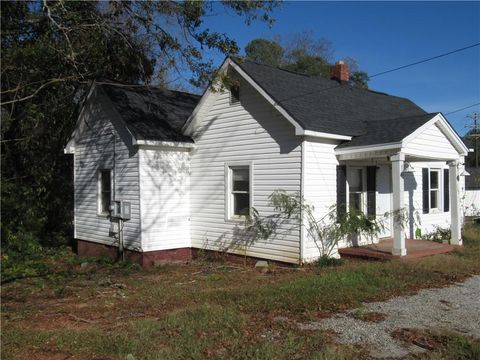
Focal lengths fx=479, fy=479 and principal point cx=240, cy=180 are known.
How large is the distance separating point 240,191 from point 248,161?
89 centimetres

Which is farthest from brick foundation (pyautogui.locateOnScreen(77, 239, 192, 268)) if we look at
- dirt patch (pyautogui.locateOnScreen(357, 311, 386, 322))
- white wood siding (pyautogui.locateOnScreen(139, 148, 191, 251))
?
dirt patch (pyautogui.locateOnScreen(357, 311, 386, 322))

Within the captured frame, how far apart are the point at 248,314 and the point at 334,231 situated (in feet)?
15.7

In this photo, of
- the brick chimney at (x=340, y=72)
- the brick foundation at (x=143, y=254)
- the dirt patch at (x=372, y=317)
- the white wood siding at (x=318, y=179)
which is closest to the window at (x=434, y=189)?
the brick chimney at (x=340, y=72)

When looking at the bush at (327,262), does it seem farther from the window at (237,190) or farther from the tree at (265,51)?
the tree at (265,51)

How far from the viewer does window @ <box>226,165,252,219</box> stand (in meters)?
12.4

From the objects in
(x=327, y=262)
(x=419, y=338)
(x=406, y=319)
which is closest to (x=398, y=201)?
(x=327, y=262)

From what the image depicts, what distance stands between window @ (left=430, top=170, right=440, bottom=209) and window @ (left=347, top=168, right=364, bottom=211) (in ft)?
→ 13.0

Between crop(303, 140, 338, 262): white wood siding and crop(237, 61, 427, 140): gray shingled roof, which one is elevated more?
crop(237, 61, 427, 140): gray shingled roof

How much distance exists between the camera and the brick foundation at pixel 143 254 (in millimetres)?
12641

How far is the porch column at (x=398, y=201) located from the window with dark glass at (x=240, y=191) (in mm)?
3609

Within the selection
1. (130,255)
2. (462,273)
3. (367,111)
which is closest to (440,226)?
(367,111)

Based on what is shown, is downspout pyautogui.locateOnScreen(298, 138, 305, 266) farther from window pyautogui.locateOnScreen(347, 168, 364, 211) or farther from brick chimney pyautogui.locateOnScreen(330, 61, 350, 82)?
brick chimney pyautogui.locateOnScreen(330, 61, 350, 82)

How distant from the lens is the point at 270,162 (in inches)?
457

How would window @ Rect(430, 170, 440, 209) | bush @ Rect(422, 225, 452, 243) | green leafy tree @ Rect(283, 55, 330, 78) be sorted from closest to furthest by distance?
bush @ Rect(422, 225, 452, 243), window @ Rect(430, 170, 440, 209), green leafy tree @ Rect(283, 55, 330, 78)
